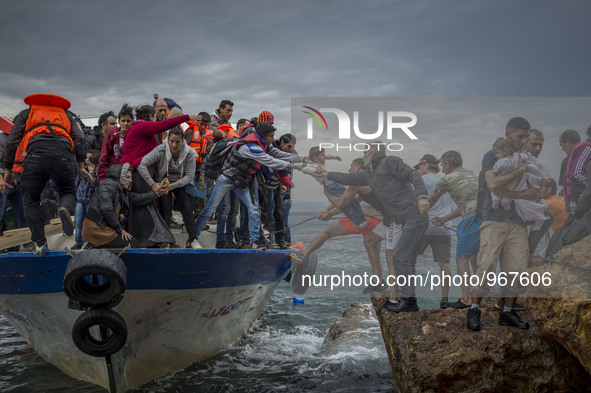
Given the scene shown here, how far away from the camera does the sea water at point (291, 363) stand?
220 inches

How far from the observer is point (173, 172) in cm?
589

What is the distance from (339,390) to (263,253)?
6.52 ft

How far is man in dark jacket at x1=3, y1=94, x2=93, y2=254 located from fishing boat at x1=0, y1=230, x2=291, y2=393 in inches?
21.5

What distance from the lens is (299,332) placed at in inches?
336

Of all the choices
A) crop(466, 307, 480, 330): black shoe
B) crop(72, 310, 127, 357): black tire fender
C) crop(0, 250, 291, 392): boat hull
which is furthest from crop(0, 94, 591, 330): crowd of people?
crop(72, 310, 127, 357): black tire fender

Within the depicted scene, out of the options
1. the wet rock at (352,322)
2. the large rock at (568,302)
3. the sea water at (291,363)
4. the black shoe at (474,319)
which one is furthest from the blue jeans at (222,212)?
the large rock at (568,302)

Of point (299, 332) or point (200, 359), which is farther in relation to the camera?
point (299, 332)

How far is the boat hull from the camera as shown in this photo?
5.04 m

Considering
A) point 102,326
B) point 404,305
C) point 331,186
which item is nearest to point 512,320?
Answer: point 404,305

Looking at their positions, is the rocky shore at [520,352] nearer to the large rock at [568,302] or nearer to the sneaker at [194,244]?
the large rock at [568,302]

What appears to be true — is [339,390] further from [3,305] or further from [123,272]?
[3,305]

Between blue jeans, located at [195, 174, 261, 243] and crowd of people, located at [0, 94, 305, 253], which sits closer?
crowd of people, located at [0, 94, 305, 253]

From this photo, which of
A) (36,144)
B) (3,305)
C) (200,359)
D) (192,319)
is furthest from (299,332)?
(36,144)

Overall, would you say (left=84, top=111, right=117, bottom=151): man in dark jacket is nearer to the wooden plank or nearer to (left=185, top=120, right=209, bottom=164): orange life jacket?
(left=185, top=120, right=209, bottom=164): orange life jacket
